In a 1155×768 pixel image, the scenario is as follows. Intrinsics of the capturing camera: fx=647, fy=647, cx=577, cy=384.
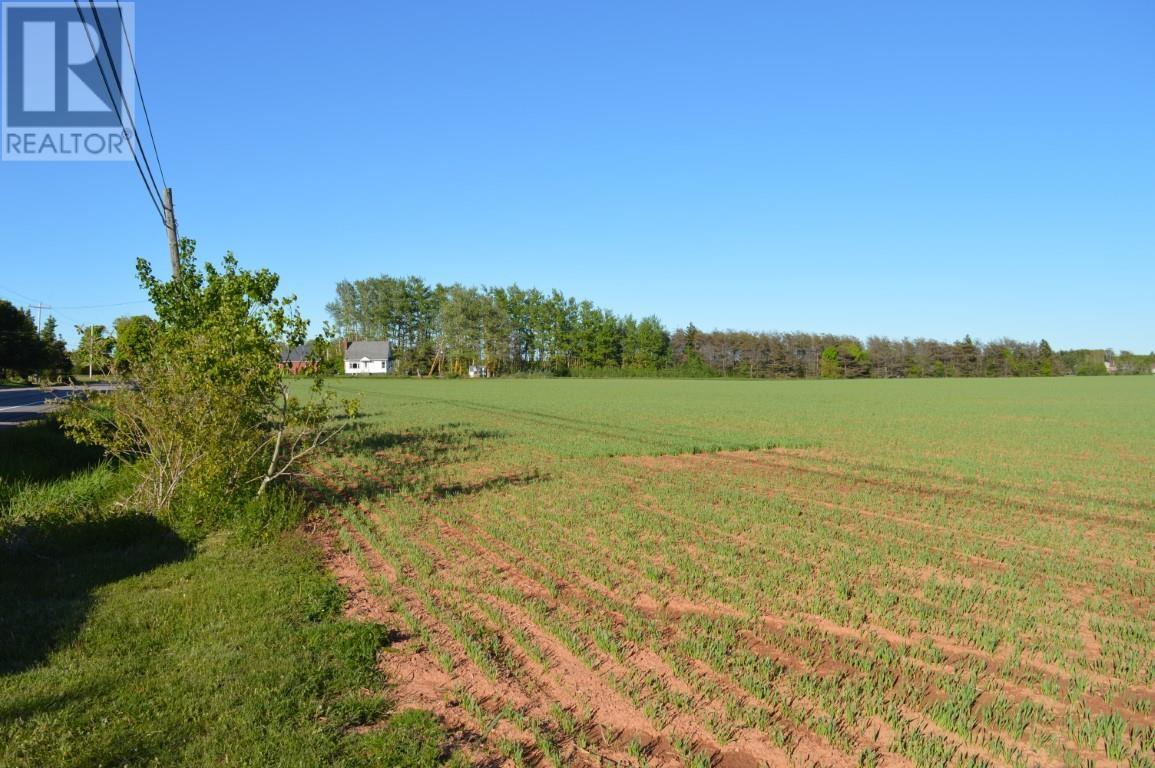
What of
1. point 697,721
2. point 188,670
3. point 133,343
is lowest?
point 697,721

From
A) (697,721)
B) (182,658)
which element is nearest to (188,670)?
(182,658)

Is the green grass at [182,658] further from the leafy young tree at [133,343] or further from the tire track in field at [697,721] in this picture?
the leafy young tree at [133,343]

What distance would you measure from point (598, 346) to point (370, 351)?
130 feet

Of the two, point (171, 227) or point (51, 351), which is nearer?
point (171, 227)

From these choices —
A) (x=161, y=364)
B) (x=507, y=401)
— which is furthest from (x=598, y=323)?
(x=161, y=364)

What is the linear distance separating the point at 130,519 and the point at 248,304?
3.72 metres

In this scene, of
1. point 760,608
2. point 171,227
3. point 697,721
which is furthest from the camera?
point 171,227

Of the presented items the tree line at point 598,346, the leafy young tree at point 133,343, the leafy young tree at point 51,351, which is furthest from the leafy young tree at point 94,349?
the tree line at point 598,346

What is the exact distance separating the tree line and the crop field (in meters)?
89.9

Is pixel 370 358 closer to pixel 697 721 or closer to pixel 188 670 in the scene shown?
pixel 188 670

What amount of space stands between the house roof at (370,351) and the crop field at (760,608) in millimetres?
100084

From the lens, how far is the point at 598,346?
110 meters

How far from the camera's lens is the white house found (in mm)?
111125

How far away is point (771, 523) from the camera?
33.7 ft
